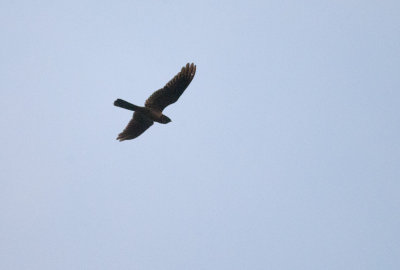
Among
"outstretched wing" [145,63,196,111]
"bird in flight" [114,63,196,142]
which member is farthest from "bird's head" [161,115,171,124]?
"outstretched wing" [145,63,196,111]

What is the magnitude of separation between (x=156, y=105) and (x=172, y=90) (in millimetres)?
887

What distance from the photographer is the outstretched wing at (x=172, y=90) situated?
14.3 meters

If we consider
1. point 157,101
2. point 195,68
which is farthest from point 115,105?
point 195,68

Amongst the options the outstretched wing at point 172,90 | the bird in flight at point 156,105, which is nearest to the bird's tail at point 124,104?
the bird in flight at point 156,105

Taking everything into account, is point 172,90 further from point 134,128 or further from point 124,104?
point 134,128

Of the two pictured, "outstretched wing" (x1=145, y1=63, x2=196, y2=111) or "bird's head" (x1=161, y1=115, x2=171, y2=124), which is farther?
"bird's head" (x1=161, y1=115, x2=171, y2=124)

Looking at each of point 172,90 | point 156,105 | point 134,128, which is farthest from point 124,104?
point 134,128

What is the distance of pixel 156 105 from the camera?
15.2 metres

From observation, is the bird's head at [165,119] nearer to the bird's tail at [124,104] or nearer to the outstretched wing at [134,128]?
the outstretched wing at [134,128]

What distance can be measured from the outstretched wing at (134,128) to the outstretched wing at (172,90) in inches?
39.0

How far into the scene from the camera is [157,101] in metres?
15.1

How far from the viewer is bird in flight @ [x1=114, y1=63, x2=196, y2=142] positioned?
14.4m

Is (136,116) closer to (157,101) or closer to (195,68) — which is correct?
(157,101)

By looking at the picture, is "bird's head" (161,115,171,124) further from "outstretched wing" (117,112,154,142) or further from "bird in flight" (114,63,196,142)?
"outstretched wing" (117,112,154,142)
